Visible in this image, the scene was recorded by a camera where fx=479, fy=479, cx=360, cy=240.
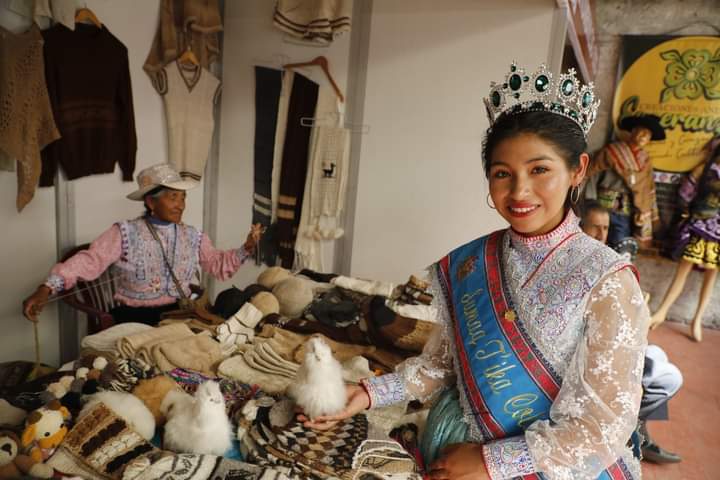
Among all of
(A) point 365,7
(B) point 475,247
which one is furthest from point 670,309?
(B) point 475,247

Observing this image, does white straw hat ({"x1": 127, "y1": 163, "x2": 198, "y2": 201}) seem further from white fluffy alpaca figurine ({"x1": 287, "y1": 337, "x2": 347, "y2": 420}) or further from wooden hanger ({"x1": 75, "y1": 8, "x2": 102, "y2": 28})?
white fluffy alpaca figurine ({"x1": 287, "y1": 337, "x2": 347, "y2": 420})

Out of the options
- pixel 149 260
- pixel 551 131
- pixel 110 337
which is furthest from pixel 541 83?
pixel 149 260

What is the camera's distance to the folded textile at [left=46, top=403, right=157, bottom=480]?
116cm

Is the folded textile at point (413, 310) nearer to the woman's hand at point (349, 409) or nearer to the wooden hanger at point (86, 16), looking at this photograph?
the woman's hand at point (349, 409)

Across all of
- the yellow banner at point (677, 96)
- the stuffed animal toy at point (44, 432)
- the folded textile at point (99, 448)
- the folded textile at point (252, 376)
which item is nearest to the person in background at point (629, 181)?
the yellow banner at point (677, 96)

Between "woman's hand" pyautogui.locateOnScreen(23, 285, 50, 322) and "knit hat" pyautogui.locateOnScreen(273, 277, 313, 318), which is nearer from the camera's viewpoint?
"woman's hand" pyautogui.locateOnScreen(23, 285, 50, 322)

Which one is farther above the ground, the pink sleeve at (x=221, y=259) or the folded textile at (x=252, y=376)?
the pink sleeve at (x=221, y=259)

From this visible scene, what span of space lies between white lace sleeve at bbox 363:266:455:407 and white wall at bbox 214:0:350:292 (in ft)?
5.80

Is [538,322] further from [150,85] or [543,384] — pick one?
[150,85]

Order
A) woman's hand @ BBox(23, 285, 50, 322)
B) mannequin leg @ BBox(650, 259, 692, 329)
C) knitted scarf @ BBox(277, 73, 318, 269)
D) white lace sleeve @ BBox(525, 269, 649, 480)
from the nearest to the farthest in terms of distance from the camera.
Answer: white lace sleeve @ BBox(525, 269, 649, 480), woman's hand @ BBox(23, 285, 50, 322), knitted scarf @ BBox(277, 73, 318, 269), mannequin leg @ BBox(650, 259, 692, 329)

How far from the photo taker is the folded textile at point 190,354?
5.87 feet

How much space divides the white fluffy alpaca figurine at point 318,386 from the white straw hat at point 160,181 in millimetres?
1241

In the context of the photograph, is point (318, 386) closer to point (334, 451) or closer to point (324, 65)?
point (334, 451)

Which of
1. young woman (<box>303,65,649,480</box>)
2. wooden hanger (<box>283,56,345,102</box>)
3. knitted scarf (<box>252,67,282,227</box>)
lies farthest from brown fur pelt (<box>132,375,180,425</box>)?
wooden hanger (<box>283,56,345,102</box>)
